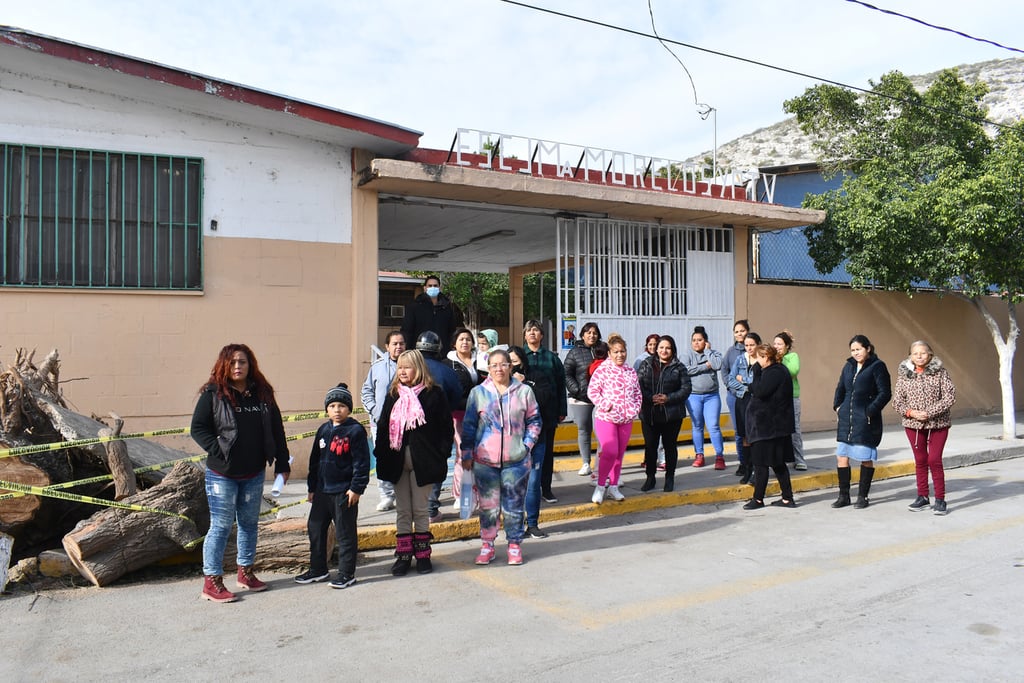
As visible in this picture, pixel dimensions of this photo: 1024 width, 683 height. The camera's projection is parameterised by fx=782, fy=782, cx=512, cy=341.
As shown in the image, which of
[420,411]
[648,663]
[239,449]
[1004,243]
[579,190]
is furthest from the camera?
[1004,243]

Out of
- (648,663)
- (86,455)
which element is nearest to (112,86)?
(86,455)

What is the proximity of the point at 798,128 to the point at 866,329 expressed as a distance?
58.0 meters

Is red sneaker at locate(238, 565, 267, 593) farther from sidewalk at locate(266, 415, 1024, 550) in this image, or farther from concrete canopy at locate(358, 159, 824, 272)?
concrete canopy at locate(358, 159, 824, 272)

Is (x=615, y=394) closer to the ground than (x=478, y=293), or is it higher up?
closer to the ground

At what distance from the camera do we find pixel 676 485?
28.3ft

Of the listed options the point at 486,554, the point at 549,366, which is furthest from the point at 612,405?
the point at 486,554

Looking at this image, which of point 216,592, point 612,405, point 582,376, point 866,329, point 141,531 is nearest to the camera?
point 216,592

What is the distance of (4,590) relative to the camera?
5.06m

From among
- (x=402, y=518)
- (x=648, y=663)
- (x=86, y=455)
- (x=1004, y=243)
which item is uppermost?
(x=1004, y=243)

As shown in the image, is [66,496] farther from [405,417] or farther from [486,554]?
[486,554]

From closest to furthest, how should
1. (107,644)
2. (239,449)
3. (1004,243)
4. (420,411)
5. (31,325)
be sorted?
(107,644)
(239,449)
(420,411)
(31,325)
(1004,243)

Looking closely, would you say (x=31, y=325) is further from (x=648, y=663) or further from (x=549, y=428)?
(x=648, y=663)

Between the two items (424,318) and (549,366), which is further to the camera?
(424,318)

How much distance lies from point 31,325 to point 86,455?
9.27ft
